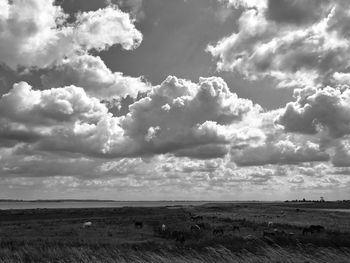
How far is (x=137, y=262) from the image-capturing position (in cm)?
1120

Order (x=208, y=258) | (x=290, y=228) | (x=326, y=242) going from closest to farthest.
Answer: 1. (x=208, y=258)
2. (x=326, y=242)
3. (x=290, y=228)

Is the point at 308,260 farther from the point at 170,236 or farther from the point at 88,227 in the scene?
the point at 88,227

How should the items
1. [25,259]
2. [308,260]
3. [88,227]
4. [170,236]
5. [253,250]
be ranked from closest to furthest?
[308,260]
[253,250]
[25,259]
[170,236]
[88,227]

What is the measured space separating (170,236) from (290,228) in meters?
17.7

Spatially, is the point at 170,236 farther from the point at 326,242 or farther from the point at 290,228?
the point at 326,242

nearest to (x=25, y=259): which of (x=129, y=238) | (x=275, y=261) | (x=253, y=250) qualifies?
(x=253, y=250)

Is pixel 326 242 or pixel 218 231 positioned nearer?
pixel 326 242

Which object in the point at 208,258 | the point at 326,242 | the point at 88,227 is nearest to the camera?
the point at 208,258

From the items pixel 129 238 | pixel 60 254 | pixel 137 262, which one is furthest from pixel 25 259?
pixel 129 238

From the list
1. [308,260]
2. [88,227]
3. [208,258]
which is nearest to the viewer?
[308,260]

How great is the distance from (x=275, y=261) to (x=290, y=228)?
42034 mm

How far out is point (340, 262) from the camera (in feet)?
36.2

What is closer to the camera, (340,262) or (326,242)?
(340,262)

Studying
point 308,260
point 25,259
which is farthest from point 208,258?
point 25,259
